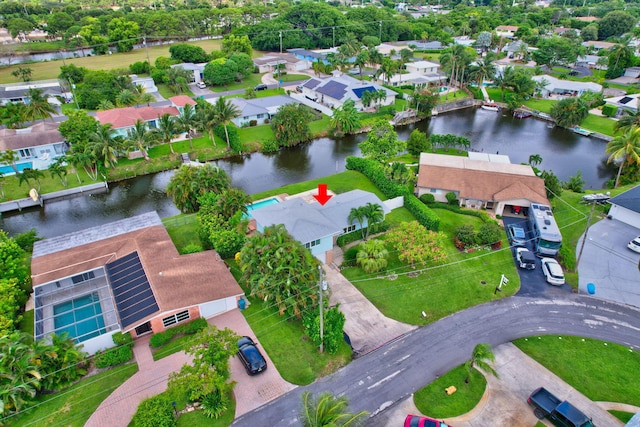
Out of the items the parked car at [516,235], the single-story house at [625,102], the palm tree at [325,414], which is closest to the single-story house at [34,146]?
the palm tree at [325,414]

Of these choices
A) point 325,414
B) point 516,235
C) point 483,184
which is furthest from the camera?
point 483,184

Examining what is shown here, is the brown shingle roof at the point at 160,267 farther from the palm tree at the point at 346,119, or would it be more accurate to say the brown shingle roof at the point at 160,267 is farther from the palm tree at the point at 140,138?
the palm tree at the point at 346,119

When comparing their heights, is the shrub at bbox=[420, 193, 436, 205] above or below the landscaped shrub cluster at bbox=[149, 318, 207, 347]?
above

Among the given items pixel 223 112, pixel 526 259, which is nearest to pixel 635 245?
pixel 526 259

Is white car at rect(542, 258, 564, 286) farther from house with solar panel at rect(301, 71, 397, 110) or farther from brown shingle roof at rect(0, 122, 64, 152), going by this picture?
brown shingle roof at rect(0, 122, 64, 152)

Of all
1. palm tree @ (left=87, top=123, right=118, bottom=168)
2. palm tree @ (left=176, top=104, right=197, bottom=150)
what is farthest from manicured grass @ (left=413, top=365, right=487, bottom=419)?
palm tree @ (left=176, top=104, right=197, bottom=150)

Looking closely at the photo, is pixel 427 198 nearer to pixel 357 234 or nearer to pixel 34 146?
pixel 357 234

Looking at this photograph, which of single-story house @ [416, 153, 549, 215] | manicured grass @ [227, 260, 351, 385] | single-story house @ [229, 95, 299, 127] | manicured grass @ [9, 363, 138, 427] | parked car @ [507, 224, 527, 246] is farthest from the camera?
single-story house @ [229, 95, 299, 127]
